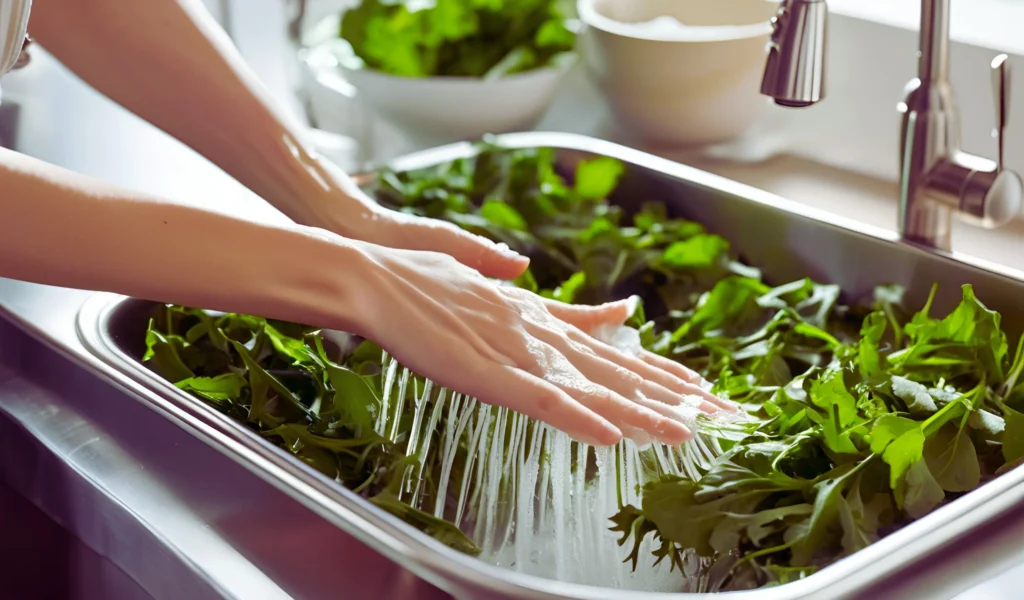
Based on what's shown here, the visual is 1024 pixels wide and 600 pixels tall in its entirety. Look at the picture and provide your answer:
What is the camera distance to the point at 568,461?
23.7 inches

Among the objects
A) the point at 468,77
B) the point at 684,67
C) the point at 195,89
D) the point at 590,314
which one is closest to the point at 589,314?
the point at 590,314

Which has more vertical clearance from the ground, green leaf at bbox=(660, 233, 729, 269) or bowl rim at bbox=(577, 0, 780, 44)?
bowl rim at bbox=(577, 0, 780, 44)

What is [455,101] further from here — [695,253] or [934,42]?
[934,42]

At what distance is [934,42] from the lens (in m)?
0.80

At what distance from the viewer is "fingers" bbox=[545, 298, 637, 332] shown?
0.70 meters

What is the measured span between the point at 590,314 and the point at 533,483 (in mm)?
141

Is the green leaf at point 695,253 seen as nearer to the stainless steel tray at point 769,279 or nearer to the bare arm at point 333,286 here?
the stainless steel tray at point 769,279

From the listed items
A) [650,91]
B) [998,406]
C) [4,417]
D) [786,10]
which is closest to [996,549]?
[998,406]

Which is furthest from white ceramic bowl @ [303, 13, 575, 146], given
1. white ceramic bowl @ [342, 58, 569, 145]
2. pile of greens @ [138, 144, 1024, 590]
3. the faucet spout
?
the faucet spout

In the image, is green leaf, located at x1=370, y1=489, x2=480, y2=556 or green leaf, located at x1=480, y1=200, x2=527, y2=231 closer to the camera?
green leaf, located at x1=370, y1=489, x2=480, y2=556

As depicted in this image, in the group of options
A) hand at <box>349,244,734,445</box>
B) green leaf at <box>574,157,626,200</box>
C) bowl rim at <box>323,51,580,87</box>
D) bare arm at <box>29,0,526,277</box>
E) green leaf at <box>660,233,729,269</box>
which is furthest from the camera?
bowl rim at <box>323,51,580,87</box>

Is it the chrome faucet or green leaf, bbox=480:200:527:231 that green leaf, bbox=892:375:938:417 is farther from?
green leaf, bbox=480:200:527:231

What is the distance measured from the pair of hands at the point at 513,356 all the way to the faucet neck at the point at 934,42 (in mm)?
333

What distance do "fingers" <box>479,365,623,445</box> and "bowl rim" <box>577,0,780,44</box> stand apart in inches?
22.5
